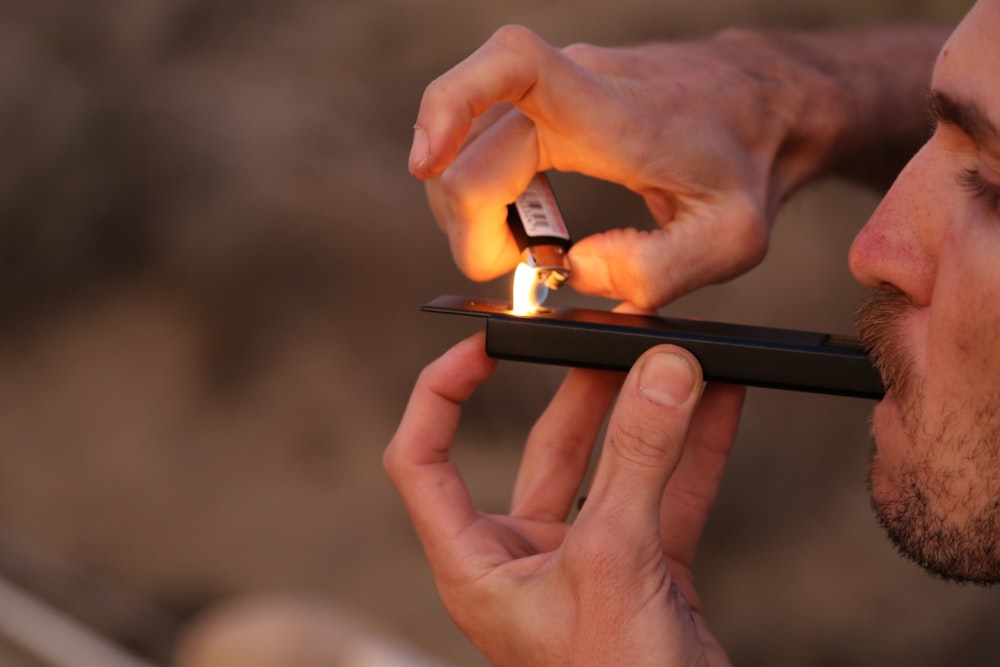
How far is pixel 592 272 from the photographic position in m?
1.12

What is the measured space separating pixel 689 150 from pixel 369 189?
1.10 meters

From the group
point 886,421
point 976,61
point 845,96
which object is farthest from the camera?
point 845,96

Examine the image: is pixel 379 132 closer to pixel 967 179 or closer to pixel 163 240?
pixel 163 240

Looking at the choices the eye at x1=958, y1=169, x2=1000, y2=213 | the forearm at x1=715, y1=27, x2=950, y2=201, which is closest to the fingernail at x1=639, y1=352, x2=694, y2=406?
the eye at x1=958, y1=169, x2=1000, y2=213

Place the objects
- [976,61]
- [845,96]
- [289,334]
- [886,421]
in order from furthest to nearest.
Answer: [289,334], [845,96], [886,421], [976,61]

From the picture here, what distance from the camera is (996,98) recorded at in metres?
0.82

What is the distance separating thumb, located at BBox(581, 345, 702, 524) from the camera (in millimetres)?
843

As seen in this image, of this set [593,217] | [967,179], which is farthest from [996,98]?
[593,217]

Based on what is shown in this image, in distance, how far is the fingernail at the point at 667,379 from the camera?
86cm

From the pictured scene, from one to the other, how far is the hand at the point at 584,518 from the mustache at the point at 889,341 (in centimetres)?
17

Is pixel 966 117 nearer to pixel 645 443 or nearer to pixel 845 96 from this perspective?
pixel 645 443

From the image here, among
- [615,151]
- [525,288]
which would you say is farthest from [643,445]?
[615,151]

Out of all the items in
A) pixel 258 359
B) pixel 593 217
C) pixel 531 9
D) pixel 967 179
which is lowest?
pixel 258 359

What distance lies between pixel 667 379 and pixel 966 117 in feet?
1.08
